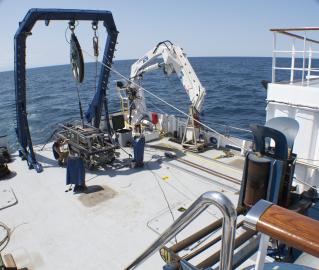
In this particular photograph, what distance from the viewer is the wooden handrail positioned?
1168mm

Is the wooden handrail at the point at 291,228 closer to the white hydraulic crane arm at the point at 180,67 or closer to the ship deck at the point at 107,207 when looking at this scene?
the ship deck at the point at 107,207

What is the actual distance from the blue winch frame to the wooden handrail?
375 inches

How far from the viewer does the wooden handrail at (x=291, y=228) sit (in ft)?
3.83

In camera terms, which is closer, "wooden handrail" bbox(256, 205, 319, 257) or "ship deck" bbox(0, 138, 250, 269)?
"wooden handrail" bbox(256, 205, 319, 257)

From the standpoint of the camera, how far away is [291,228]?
48.1 inches

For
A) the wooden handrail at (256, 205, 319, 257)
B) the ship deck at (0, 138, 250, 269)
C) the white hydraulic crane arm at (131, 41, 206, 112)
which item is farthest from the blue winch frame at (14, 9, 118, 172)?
the wooden handrail at (256, 205, 319, 257)

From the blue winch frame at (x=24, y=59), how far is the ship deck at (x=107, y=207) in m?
0.90

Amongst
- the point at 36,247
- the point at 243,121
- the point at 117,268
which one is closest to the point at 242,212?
the point at 117,268

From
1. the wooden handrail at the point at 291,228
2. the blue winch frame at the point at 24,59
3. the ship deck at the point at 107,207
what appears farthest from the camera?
the blue winch frame at the point at 24,59

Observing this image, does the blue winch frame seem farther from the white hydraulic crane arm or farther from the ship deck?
the white hydraulic crane arm

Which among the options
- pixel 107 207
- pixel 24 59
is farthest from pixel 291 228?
pixel 24 59

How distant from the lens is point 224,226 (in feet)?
5.00

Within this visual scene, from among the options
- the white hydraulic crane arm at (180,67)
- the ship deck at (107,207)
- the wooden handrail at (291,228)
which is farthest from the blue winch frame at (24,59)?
the wooden handrail at (291,228)

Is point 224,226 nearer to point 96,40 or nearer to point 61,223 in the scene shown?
point 61,223
